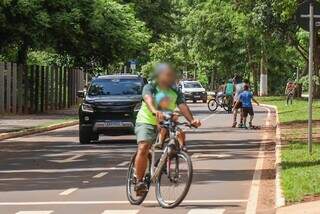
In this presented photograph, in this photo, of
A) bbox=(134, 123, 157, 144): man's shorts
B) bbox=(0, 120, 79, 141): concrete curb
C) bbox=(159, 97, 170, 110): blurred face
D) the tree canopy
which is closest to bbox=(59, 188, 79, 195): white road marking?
bbox=(134, 123, 157, 144): man's shorts

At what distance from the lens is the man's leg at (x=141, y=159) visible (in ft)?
34.2

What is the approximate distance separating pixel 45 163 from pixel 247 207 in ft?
23.6

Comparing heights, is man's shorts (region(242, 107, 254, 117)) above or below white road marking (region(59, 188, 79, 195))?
above

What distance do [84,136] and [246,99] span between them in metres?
8.04

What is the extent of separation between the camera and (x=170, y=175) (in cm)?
1042

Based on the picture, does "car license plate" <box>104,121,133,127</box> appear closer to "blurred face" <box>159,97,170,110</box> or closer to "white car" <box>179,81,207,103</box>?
"blurred face" <box>159,97,170,110</box>

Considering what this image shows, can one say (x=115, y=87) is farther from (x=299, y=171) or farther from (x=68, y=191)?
(x=68, y=191)

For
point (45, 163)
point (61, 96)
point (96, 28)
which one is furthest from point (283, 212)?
point (61, 96)

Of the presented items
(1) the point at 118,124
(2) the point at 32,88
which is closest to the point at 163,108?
(1) the point at 118,124

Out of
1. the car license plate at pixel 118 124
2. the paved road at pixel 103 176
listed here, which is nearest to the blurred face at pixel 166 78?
the paved road at pixel 103 176

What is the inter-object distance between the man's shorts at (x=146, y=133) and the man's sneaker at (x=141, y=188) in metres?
0.56

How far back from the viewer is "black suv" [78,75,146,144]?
70.8 ft

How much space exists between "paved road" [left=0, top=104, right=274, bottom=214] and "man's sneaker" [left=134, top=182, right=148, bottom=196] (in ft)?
0.62

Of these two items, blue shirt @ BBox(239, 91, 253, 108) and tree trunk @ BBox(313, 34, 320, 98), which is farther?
tree trunk @ BBox(313, 34, 320, 98)
